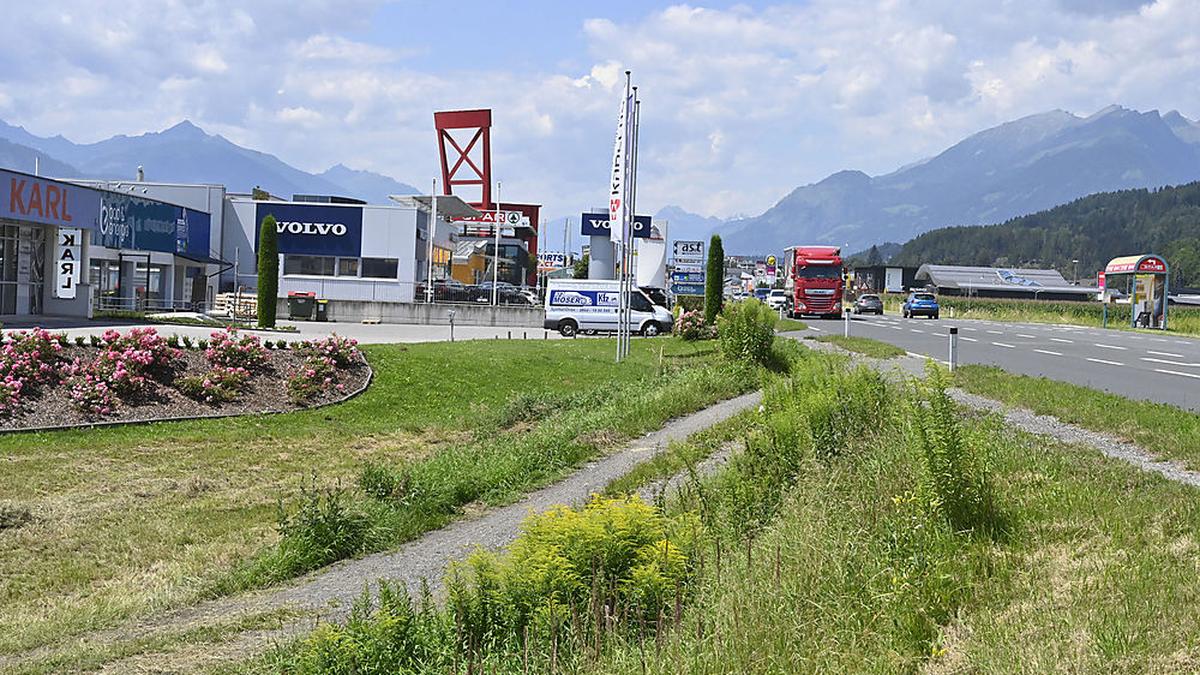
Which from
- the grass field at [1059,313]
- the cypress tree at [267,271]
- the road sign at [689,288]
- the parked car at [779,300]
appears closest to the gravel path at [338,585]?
the cypress tree at [267,271]

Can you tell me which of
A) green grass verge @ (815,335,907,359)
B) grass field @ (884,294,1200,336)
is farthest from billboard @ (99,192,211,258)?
grass field @ (884,294,1200,336)

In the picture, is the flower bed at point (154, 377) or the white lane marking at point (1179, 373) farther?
the white lane marking at point (1179, 373)

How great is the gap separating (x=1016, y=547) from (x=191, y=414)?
1359 cm

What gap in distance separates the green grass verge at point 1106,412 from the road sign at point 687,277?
184 feet

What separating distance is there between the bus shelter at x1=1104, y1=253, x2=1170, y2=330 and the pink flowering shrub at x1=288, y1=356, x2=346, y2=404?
139 ft

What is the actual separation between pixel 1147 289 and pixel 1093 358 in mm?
29219

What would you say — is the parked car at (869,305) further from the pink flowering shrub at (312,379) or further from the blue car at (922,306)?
the pink flowering shrub at (312,379)

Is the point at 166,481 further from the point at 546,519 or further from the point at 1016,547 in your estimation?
the point at 1016,547

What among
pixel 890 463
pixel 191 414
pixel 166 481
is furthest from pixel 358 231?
pixel 890 463

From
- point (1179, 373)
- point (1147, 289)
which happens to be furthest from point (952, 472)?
point (1147, 289)

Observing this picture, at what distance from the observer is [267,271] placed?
3588cm

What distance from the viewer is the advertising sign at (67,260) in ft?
118

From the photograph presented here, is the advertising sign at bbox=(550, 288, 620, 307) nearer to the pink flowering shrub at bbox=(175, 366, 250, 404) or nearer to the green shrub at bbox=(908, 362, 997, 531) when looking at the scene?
the pink flowering shrub at bbox=(175, 366, 250, 404)

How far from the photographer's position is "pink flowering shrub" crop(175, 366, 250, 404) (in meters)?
18.0
